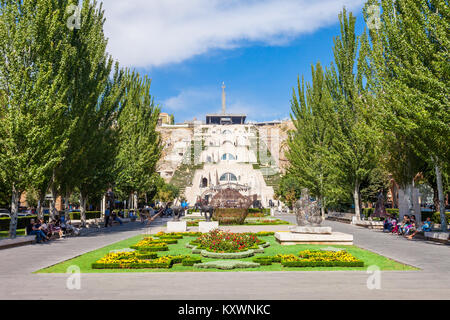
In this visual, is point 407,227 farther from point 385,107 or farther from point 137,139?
point 137,139

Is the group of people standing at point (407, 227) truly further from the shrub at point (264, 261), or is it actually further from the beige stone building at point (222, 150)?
the beige stone building at point (222, 150)

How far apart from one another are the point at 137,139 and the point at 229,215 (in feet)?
51.6

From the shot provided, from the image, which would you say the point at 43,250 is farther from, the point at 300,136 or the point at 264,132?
the point at 264,132

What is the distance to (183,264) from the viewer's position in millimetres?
9727

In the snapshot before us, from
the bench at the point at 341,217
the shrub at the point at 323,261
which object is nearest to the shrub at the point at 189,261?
the shrub at the point at 323,261

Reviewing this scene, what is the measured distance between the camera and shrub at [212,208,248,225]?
24422 millimetres

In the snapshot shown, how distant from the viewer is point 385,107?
56.6 feet

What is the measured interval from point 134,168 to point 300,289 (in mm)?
29067

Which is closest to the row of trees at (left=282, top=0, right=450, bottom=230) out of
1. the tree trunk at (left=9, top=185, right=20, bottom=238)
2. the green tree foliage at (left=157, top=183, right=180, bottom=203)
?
the tree trunk at (left=9, top=185, right=20, bottom=238)

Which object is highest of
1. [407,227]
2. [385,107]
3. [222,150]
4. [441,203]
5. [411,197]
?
[222,150]

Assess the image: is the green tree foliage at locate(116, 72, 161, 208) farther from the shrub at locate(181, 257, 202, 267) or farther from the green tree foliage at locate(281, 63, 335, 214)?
the shrub at locate(181, 257, 202, 267)

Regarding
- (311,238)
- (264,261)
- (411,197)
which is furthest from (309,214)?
(411,197)

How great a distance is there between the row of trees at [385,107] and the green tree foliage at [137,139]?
48.7ft
